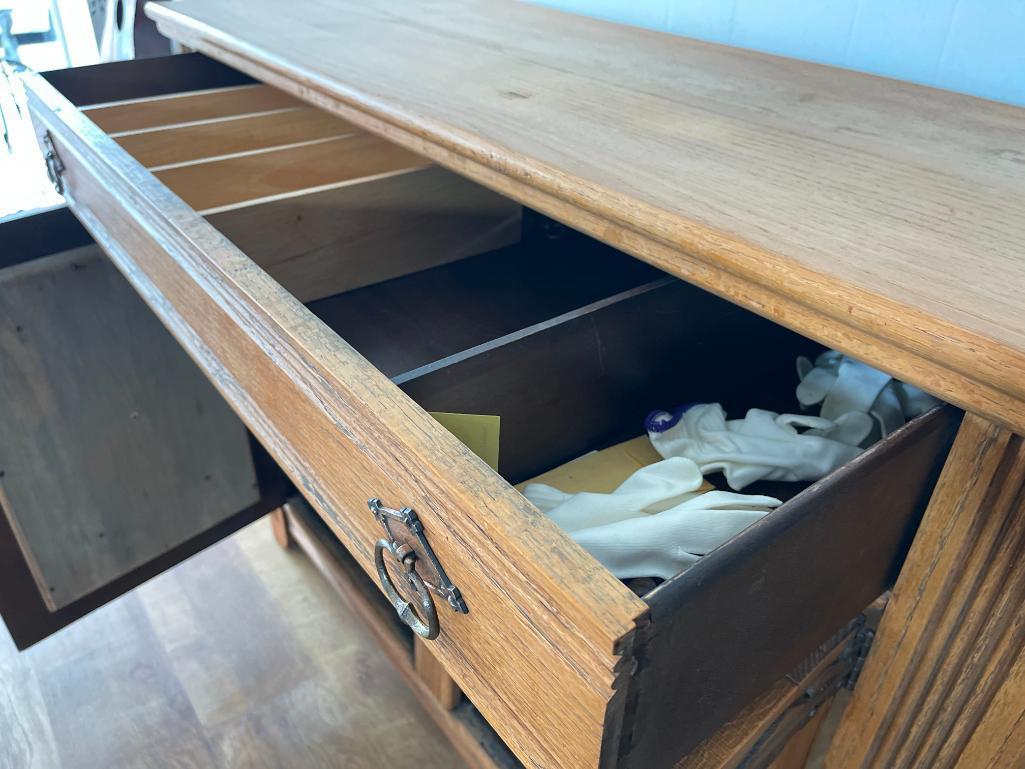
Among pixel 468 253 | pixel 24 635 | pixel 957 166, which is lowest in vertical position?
pixel 24 635

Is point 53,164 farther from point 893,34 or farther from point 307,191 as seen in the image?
point 893,34

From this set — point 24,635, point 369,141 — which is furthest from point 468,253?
point 24,635

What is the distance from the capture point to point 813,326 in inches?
14.2

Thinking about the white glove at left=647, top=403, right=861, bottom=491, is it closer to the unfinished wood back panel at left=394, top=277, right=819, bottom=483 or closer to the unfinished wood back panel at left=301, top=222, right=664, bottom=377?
the unfinished wood back panel at left=394, top=277, right=819, bottom=483

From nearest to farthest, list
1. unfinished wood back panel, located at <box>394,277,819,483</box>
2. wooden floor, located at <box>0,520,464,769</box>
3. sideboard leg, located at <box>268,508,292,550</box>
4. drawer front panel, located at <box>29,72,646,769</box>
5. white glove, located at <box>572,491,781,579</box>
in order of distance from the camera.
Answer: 1. drawer front panel, located at <box>29,72,646,769</box>
2. white glove, located at <box>572,491,781,579</box>
3. unfinished wood back panel, located at <box>394,277,819,483</box>
4. wooden floor, located at <box>0,520,464,769</box>
5. sideboard leg, located at <box>268,508,292,550</box>

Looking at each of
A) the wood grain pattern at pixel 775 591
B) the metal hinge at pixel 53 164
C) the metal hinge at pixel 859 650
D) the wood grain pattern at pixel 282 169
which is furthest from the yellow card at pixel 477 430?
the metal hinge at pixel 53 164

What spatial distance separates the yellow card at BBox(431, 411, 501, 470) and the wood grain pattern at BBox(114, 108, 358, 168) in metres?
0.58

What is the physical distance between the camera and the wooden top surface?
13.2 inches

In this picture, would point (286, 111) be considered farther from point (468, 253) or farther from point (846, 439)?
point (846, 439)

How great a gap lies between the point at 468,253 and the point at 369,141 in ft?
0.58

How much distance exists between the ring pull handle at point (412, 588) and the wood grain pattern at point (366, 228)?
1.39 feet

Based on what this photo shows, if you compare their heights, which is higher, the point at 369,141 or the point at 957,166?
the point at 957,166

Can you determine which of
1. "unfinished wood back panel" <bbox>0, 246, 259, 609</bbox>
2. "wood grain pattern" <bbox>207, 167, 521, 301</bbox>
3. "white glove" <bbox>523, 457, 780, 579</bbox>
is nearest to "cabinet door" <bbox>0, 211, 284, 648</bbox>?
"unfinished wood back panel" <bbox>0, 246, 259, 609</bbox>

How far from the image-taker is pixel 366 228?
80cm
